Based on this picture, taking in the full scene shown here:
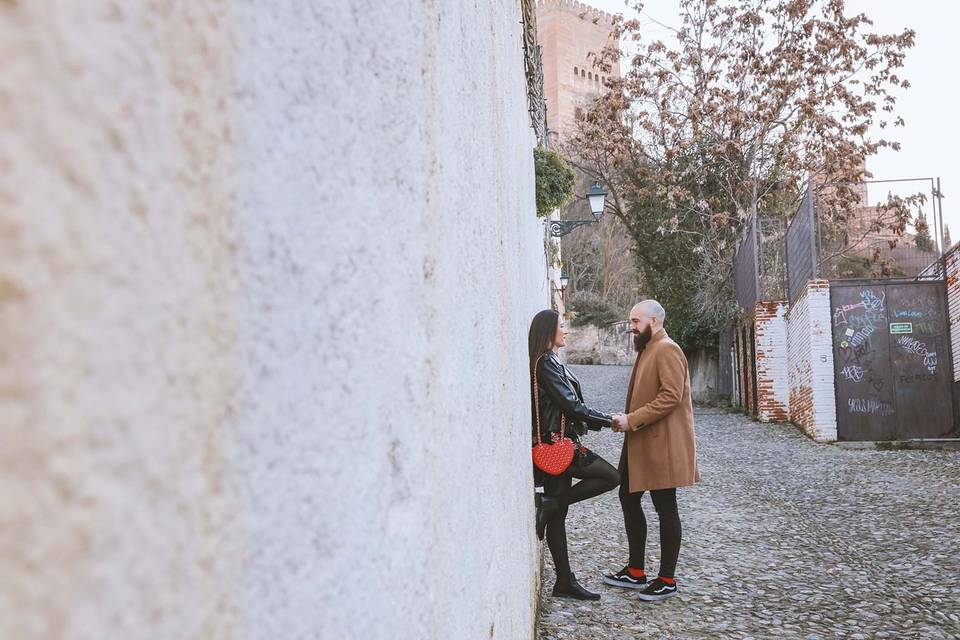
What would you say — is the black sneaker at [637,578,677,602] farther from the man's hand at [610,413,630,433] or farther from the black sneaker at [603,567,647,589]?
the man's hand at [610,413,630,433]

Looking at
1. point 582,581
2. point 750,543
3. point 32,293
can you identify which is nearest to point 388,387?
point 32,293

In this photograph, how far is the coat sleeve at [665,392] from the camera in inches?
190

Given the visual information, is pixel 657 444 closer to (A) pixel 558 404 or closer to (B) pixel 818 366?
(A) pixel 558 404

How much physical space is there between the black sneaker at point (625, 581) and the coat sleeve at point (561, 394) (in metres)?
1.17

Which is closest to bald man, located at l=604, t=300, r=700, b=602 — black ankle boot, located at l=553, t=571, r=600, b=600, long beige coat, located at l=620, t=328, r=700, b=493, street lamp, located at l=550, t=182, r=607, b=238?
long beige coat, located at l=620, t=328, r=700, b=493

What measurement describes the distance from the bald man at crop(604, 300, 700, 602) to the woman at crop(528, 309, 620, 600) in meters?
0.23

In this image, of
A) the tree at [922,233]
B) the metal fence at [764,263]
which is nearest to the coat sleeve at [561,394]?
the tree at [922,233]

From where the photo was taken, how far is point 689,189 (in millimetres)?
21109

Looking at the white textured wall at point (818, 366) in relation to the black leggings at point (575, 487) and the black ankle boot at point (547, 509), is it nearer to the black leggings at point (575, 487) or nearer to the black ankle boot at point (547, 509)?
the black leggings at point (575, 487)

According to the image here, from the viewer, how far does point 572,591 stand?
487cm

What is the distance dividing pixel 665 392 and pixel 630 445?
42cm

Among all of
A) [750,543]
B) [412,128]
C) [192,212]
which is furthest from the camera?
[750,543]

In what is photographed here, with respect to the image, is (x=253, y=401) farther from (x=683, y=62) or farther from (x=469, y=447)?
(x=683, y=62)

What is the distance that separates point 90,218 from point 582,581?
208 inches
